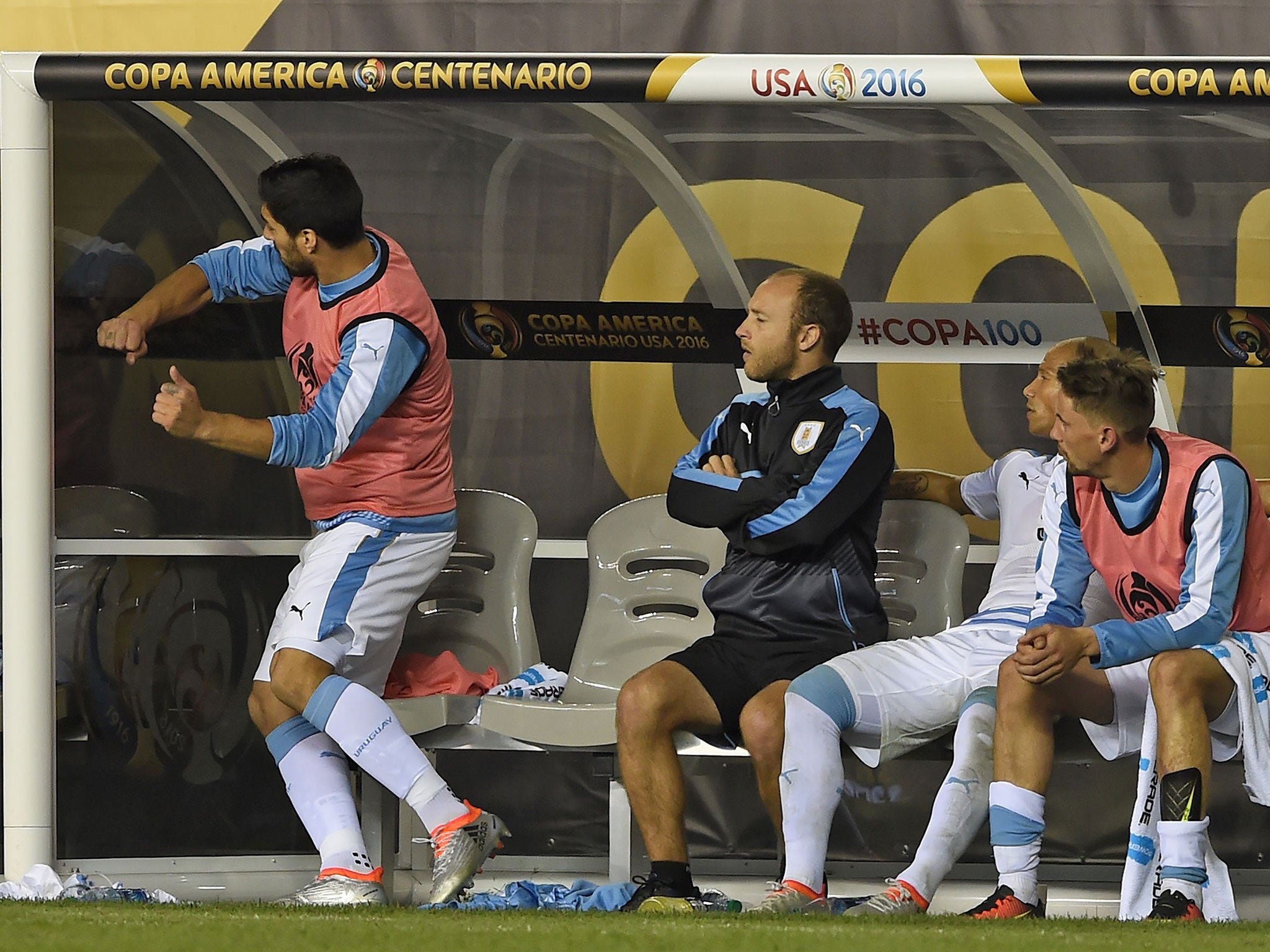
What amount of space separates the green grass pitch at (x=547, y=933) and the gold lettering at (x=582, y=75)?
5.70 feet

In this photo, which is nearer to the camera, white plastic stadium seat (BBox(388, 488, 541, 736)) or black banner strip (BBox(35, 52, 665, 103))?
black banner strip (BBox(35, 52, 665, 103))

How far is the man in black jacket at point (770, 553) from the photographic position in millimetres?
3609

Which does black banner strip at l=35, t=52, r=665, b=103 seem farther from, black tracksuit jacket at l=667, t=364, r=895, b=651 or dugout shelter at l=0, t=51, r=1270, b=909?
black tracksuit jacket at l=667, t=364, r=895, b=651

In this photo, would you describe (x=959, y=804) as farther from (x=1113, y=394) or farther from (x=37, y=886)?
(x=37, y=886)

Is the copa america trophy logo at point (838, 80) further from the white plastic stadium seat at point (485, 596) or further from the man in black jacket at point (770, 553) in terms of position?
the white plastic stadium seat at point (485, 596)

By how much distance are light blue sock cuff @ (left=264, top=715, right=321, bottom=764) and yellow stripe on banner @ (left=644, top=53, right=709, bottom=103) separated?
160 centimetres

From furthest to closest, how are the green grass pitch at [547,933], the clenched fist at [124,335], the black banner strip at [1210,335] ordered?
1. the black banner strip at [1210,335]
2. the clenched fist at [124,335]
3. the green grass pitch at [547,933]

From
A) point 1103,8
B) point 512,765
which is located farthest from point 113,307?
point 1103,8

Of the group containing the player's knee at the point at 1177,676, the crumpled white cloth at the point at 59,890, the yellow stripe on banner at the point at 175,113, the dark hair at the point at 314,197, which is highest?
the yellow stripe on banner at the point at 175,113

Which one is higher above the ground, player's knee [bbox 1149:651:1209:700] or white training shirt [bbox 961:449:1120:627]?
white training shirt [bbox 961:449:1120:627]

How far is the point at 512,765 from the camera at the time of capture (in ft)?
16.9

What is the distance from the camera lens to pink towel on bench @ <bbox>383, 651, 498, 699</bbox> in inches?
163

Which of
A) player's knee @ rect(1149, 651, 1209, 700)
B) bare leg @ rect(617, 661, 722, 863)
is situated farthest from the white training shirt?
bare leg @ rect(617, 661, 722, 863)

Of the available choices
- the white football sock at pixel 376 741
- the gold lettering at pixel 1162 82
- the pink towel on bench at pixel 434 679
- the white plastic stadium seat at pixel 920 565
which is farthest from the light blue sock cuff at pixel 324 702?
the gold lettering at pixel 1162 82
